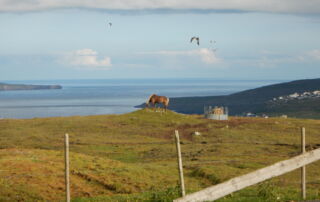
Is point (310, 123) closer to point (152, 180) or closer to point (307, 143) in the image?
point (307, 143)

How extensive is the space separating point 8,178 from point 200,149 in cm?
2509

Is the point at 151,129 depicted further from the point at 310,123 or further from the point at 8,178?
the point at 8,178

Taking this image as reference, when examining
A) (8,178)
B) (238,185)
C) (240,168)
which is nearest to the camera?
(238,185)

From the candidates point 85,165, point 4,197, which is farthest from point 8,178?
point 85,165

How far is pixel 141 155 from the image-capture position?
49031 mm

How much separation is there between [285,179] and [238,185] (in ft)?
66.9

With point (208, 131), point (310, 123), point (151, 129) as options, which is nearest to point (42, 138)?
point (151, 129)

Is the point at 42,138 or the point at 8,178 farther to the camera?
the point at 42,138

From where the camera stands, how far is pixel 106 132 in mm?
65000

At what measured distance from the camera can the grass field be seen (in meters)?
27.6

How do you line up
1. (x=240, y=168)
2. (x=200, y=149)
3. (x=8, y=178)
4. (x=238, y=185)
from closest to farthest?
(x=238, y=185)
(x=8, y=178)
(x=240, y=168)
(x=200, y=149)

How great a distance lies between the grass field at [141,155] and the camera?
27589 mm

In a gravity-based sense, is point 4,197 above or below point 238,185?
below

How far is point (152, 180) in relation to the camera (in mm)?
34125
